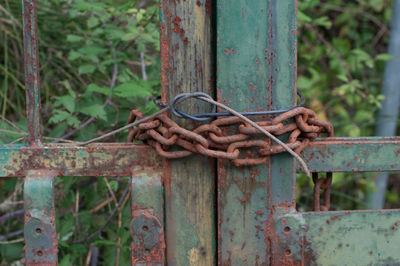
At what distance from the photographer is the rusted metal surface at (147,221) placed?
0.83 metres

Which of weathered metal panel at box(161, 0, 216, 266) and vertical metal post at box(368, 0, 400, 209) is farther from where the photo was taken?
vertical metal post at box(368, 0, 400, 209)

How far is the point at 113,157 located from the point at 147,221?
0.15 meters

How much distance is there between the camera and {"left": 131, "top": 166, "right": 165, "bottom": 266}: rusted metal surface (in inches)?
32.6

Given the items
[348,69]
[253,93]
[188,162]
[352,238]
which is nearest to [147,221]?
[188,162]

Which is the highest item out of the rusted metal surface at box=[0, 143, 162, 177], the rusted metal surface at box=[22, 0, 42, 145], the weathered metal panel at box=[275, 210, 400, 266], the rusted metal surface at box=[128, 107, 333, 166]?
the rusted metal surface at box=[22, 0, 42, 145]

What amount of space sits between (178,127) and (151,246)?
9.8 inches

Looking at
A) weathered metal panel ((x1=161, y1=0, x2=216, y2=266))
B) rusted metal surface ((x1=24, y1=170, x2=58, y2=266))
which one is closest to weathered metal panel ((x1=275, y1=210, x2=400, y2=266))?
weathered metal panel ((x1=161, y1=0, x2=216, y2=266))

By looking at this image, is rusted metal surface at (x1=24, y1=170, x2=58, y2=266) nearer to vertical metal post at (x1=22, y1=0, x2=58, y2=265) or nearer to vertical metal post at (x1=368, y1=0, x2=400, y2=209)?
vertical metal post at (x1=22, y1=0, x2=58, y2=265)

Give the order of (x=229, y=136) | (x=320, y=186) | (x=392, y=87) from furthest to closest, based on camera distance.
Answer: (x=392, y=87), (x=320, y=186), (x=229, y=136)

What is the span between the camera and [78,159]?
857 mm

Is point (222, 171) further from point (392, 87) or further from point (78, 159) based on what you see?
point (392, 87)

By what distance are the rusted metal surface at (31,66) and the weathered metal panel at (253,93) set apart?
37 centimetres

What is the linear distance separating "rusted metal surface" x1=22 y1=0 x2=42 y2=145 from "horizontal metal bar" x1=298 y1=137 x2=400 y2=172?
1.81ft

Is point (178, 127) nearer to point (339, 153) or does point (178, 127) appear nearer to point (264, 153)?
point (264, 153)
